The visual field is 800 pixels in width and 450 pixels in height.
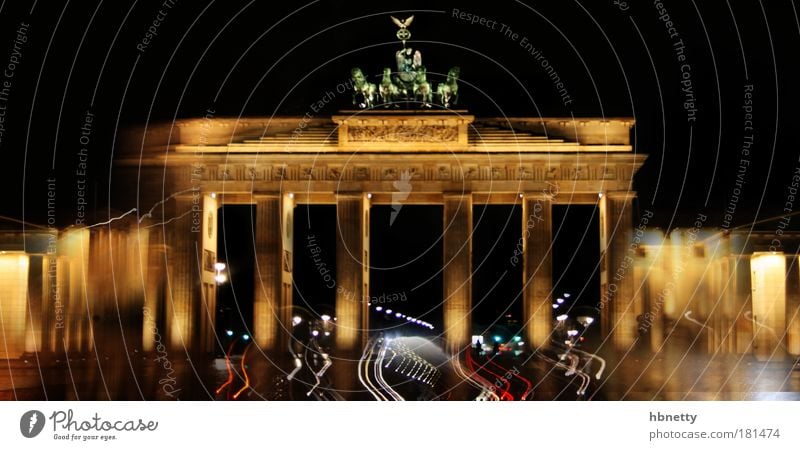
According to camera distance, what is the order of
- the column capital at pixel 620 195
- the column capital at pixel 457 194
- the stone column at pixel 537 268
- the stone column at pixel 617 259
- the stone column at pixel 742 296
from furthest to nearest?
the column capital at pixel 457 194, the column capital at pixel 620 195, the stone column at pixel 537 268, the stone column at pixel 617 259, the stone column at pixel 742 296

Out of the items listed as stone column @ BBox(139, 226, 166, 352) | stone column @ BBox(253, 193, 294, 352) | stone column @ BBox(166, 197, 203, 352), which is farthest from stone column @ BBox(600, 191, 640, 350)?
stone column @ BBox(139, 226, 166, 352)

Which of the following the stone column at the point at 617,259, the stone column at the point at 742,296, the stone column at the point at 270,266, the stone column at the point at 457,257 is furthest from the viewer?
the stone column at the point at 457,257

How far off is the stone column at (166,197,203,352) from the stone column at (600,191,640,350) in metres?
23.4

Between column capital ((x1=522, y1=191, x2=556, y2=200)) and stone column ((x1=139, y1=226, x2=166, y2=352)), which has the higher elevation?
column capital ((x1=522, y1=191, x2=556, y2=200))

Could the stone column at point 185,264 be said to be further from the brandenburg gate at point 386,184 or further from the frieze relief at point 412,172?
the frieze relief at point 412,172

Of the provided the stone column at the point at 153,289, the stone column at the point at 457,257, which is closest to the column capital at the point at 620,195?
the stone column at the point at 457,257

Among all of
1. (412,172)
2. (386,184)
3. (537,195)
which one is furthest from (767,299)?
(386,184)

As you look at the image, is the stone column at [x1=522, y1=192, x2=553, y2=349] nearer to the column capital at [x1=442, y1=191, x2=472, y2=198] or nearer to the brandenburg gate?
the brandenburg gate

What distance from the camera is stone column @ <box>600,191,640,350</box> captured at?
208 feet

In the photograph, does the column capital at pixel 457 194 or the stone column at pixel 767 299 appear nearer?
the stone column at pixel 767 299

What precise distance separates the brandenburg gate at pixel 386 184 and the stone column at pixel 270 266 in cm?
8

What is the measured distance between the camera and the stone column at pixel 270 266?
64000 mm
